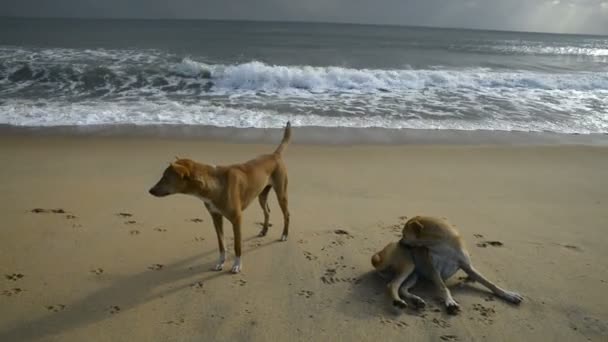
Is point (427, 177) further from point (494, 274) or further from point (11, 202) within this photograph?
point (11, 202)

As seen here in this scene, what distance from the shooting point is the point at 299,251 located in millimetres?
4438

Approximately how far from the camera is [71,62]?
1875 centimetres

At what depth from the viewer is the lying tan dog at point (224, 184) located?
11.4 feet

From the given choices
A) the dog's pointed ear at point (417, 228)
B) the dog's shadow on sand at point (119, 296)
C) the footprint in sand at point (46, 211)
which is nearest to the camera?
the dog's shadow on sand at point (119, 296)

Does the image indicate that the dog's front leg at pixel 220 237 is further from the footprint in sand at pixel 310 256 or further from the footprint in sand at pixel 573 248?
the footprint in sand at pixel 573 248

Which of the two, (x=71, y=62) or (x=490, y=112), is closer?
(x=490, y=112)

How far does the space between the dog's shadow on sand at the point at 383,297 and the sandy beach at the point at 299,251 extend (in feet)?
0.05

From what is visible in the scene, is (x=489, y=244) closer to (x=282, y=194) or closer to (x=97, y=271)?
(x=282, y=194)

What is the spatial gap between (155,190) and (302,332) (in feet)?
5.44

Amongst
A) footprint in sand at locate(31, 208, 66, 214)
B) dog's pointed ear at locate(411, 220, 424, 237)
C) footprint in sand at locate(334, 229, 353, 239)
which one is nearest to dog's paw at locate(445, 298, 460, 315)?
dog's pointed ear at locate(411, 220, 424, 237)

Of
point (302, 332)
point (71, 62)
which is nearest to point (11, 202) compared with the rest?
point (302, 332)

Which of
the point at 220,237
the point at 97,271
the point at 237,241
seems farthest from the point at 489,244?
the point at 97,271

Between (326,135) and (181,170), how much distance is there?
19.0 feet

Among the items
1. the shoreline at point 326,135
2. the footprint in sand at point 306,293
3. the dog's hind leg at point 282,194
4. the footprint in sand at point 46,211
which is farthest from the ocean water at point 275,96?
the footprint in sand at point 306,293
